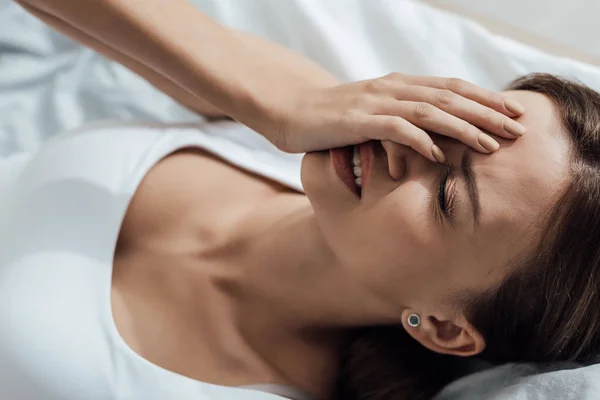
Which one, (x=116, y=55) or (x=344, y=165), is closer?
(x=344, y=165)

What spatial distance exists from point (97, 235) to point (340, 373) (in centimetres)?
45

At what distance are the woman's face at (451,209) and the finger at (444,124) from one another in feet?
0.06

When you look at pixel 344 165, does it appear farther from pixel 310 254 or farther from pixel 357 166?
pixel 310 254

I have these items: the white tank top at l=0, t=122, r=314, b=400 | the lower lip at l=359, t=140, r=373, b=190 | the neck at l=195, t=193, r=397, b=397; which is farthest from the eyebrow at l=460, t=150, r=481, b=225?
the white tank top at l=0, t=122, r=314, b=400

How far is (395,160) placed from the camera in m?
0.79

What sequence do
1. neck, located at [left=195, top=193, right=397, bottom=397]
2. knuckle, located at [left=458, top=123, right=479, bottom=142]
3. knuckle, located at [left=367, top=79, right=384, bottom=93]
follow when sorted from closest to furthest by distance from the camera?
knuckle, located at [left=458, top=123, right=479, bottom=142], knuckle, located at [left=367, top=79, right=384, bottom=93], neck, located at [left=195, top=193, right=397, bottom=397]

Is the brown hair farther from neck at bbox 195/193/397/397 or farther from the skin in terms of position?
neck at bbox 195/193/397/397

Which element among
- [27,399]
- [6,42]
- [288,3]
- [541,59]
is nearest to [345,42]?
[288,3]

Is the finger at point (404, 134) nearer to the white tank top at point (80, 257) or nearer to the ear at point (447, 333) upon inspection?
the ear at point (447, 333)

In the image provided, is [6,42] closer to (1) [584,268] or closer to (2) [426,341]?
(2) [426,341]

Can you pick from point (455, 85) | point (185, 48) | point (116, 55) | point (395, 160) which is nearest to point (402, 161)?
point (395, 160)

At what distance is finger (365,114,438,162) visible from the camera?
762 mm

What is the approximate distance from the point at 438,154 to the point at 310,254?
0.26m

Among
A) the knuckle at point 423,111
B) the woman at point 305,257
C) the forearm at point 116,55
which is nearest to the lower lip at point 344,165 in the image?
the woman at point 305,257
